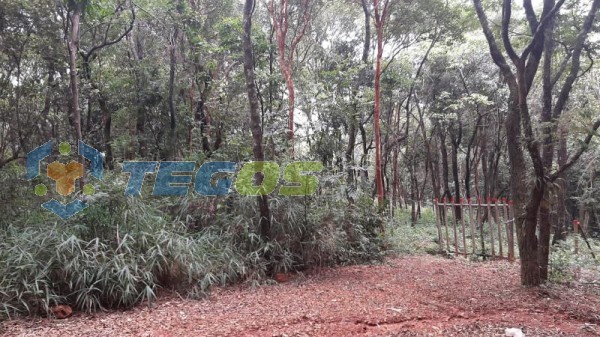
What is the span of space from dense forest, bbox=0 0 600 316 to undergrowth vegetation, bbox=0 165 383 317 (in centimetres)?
2

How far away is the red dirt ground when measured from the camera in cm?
318

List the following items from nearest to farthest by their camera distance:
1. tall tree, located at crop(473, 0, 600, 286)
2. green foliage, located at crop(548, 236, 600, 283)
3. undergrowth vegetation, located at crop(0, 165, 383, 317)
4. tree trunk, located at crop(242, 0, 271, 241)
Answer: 1. undergrowth vegetation, located at crop(0, 165, 383, 317)
2. tall tree, located at crop(473, 0, 600, 286)
3. green foliage, located at crop(548, 236, 600, 283)
4. tree trunk, located at crop(242, 0, 271, 241)

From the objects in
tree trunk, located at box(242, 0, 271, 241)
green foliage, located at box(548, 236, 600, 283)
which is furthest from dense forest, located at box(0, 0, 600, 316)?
green foliage, located at box(548, 236, 600, 283)

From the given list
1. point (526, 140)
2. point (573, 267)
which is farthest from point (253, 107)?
point (573, 267)

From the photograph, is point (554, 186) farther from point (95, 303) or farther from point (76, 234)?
point (76, 234)

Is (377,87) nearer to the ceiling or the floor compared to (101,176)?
nearer to the ceiling

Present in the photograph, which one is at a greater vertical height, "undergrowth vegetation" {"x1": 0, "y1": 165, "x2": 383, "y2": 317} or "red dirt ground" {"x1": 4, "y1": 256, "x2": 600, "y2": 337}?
"undergrowth vegetation" {"x1": 0, "y1": 165, "x2": 383, "y2": 317}

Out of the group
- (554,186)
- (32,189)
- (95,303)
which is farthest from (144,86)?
(554,186)

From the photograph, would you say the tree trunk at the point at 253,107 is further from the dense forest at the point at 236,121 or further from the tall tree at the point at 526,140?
the tall tree at the point at 526,140

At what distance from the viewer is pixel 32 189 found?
570 cm

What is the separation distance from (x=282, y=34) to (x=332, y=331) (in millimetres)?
5664

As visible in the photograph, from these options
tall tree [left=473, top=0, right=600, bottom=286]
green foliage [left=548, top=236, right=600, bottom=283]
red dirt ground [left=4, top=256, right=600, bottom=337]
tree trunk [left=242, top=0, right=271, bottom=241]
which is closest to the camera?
red dirt ground [left=4, top=256, right=600, bottom=337]

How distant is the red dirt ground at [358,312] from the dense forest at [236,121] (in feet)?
0.98

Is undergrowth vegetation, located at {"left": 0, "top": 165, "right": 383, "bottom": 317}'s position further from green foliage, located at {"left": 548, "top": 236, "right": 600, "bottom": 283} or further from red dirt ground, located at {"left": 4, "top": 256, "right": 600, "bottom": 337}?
green foliage, located at {"left": 548, "top": 236, "right": 600, "bottom": 283}
